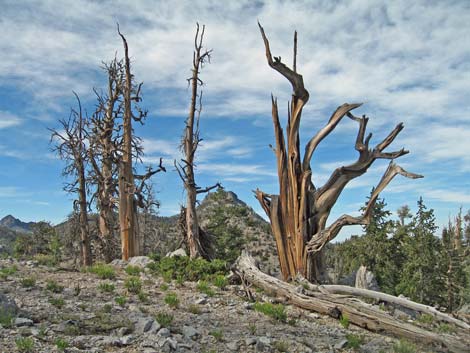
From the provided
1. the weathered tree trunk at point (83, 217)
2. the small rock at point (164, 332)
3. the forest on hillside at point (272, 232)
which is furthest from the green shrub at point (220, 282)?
the weathered tree trunk at point (83, 217)

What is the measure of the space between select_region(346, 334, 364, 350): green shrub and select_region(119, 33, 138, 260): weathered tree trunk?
36.2 ft

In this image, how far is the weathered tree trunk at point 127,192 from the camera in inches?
666

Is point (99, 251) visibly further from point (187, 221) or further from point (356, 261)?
point (356, 261)

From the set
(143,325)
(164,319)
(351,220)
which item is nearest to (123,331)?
(143,325)

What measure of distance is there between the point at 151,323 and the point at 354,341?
11.6 ft

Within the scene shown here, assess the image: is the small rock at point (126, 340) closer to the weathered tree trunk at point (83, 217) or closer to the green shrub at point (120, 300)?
the green shrub at point (120, 300)

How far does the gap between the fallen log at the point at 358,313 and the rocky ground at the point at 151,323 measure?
0.82 feet

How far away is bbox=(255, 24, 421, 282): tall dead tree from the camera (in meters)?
13.0

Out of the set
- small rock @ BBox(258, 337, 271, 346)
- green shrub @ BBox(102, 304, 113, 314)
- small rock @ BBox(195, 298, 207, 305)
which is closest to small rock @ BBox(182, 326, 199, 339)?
small rock @ BBox(258, 337, 271, 346)

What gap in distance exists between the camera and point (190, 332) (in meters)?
7.06

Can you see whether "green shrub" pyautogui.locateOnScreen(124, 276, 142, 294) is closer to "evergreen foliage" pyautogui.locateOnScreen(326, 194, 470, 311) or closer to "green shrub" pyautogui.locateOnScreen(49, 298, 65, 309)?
"green shrub" pyautogui.locateOnScreen(49, 298, 65, 309)

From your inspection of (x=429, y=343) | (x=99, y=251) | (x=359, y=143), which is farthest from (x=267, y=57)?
(x=99, y=251)

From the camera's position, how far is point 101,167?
63.3 feet

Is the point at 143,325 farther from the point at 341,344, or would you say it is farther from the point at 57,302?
the point at 341,344
